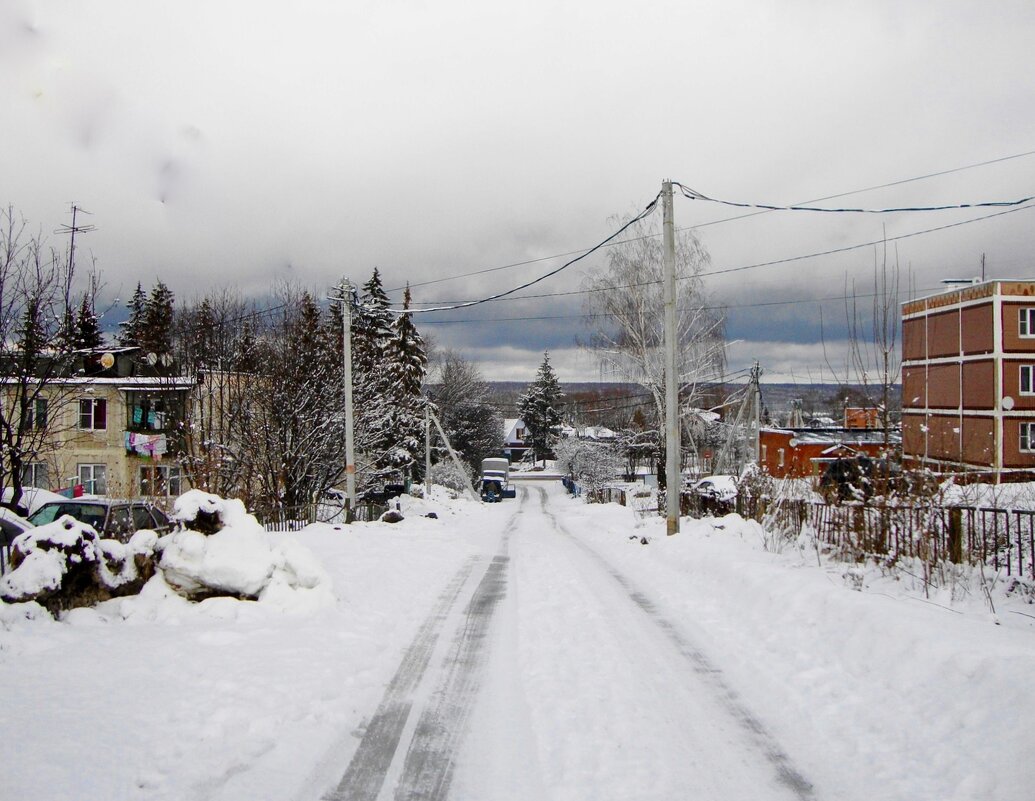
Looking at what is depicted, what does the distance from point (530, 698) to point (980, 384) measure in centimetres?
3614

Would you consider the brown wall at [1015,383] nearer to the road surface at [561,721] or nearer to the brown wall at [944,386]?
the brown wall at [944,386]

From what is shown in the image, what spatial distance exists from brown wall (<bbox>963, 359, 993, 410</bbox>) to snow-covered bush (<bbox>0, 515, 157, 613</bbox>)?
36645mm

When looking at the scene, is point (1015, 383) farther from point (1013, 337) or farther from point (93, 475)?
point (93, 475)

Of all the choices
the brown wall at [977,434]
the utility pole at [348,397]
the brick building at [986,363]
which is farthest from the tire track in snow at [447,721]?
the brown wall at [977,434]

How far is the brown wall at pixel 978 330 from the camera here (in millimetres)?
32312

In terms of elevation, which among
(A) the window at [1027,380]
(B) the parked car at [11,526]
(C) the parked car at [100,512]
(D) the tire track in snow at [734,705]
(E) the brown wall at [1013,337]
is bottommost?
(D) the tire track in snow at [734,705]

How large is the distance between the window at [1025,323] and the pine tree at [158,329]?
36.2m

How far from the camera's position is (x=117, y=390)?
103ft

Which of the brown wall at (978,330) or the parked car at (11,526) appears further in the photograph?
the brown wall at (978,330)

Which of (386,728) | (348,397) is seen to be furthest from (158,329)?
(386,728)

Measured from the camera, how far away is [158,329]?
28344mm

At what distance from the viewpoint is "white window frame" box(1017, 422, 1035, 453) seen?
105ft

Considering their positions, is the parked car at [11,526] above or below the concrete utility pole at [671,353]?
below

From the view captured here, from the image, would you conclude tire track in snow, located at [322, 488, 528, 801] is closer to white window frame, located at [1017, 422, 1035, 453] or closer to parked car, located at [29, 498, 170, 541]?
parked car, located at [29, 498, 170, 541]
